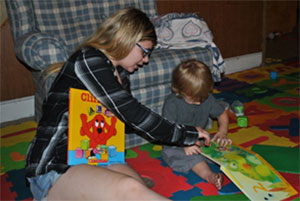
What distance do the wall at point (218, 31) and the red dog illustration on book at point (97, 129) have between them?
62.0 inches

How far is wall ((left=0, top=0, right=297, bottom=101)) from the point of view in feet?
8.51

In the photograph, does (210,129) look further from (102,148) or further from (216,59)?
(102,148)

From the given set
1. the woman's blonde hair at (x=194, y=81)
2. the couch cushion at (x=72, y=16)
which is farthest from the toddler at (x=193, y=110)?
the couch cushion at (x=72, y=16)

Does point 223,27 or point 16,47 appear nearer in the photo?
point 16,47

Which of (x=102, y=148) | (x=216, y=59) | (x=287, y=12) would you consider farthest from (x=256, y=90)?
(x=287, y=12)

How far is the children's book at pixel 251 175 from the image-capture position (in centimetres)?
144

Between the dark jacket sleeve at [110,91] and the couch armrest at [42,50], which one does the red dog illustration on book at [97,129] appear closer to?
the dark jacket sleeve at [110,91]

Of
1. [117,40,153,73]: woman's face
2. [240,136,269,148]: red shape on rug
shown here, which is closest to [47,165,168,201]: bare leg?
[117,40,153,73]: woman's face

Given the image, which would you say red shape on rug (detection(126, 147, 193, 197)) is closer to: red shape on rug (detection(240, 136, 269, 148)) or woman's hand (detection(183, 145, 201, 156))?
woman's hand (detection(183, 145, 201, 156))

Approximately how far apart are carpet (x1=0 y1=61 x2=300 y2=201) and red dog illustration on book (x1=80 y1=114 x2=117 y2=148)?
0.45 metres

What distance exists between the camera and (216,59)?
2318 mm

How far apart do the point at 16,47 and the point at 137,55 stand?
1067 mm

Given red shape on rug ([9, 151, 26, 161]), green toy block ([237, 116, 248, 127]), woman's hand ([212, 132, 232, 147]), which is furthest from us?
green toy block ([237, 116, 248, 127])

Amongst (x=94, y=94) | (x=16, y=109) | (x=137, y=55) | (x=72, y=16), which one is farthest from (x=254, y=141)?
(x=16, y=109)
